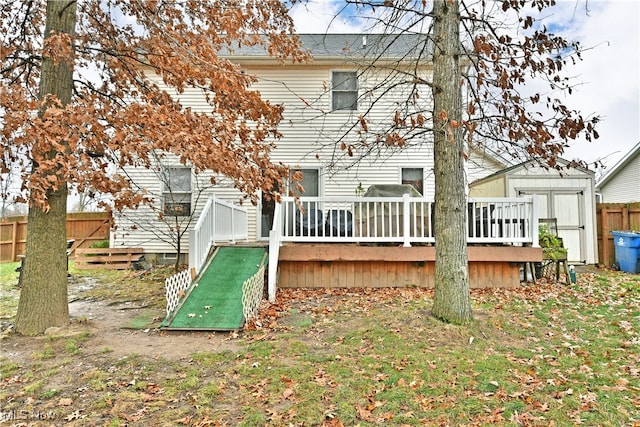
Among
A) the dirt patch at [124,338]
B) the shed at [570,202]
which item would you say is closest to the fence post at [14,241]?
the dirt patch at [124,338]

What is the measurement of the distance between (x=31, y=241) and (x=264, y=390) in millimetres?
4080

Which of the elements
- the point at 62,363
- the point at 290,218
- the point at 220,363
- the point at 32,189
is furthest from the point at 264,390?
the point at 290,218

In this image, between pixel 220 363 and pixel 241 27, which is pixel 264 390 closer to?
pixel 220 363

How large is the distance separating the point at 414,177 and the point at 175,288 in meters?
7.41

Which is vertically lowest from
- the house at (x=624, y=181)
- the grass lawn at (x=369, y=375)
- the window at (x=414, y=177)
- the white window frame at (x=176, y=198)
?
the grass lawn at (x=369, y=375)

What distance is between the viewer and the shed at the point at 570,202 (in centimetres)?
1097

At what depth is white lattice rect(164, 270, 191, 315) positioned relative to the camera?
557cm

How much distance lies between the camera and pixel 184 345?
4645 mm

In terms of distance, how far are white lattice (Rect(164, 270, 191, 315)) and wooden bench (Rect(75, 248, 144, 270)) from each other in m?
5.43

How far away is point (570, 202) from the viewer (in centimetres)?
1105

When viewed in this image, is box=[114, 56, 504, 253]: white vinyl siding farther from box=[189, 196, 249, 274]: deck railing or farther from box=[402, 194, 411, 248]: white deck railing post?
box=[402, 194, 411, 248]: white deck railing post

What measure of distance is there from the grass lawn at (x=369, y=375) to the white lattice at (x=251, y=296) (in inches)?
8.4

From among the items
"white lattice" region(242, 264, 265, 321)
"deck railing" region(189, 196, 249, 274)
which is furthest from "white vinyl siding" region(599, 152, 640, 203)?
"white lattice" region(242, 264, 265, 321)

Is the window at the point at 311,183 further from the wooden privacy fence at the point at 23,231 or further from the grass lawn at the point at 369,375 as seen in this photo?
the wooden privacy fence at the point at 23,231
